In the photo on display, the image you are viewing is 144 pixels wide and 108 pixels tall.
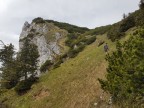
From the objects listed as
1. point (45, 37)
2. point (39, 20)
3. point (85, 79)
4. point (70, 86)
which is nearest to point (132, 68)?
point (85, 79)

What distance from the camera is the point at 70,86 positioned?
4725 centimetres

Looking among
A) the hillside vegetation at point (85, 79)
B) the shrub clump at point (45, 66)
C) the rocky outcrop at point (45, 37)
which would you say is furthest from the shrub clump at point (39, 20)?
the hillside vegetation at point (85, 79)

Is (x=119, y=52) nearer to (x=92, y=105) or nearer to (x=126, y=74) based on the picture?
(x=126, y=74)

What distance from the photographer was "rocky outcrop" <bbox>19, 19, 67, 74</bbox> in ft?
260

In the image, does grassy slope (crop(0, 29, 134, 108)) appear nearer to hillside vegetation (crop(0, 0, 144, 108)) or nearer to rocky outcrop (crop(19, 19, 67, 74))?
hillside vegetation (crop(0, 0, 144, 108))

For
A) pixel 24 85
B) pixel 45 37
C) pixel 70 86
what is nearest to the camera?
pixel 70 86

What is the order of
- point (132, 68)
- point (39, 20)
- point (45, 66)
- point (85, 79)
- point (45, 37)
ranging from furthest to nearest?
1. point (39, 20)
2. point (45, 37)
3. point (45, 66)
4. point (85, 79)
5. point (132, 68)

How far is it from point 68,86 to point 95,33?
92.1 feet

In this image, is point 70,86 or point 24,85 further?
point 24,85

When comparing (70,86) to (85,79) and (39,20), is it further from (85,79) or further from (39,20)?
(39,20)

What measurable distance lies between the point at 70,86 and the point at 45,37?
133 ft

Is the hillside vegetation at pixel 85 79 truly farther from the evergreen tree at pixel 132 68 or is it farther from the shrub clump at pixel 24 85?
the shrub clump at pixel 24 85

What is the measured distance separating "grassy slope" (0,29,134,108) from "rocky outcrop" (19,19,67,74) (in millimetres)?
19411

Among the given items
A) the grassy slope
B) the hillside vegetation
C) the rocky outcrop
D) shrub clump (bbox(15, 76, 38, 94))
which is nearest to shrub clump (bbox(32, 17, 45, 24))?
the rocky outcrop
